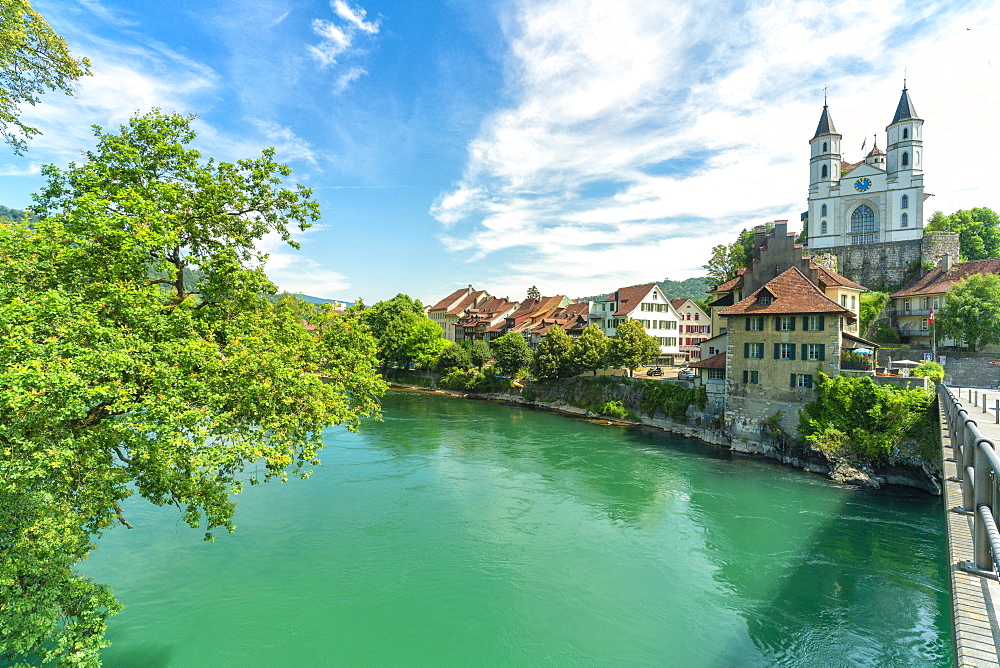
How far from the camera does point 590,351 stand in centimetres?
4969

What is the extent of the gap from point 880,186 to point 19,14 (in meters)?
78.7

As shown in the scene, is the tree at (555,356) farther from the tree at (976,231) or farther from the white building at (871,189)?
the tree at (976,231)

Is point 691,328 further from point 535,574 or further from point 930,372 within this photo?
point 535,574

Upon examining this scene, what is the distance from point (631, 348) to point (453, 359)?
87.8ft

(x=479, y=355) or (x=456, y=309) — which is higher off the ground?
(x=456, y=309)

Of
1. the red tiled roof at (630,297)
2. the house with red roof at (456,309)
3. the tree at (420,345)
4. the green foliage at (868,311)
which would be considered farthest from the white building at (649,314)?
the house with red roof at (456,309)

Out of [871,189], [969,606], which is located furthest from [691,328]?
[969,606]

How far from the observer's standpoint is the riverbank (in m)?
26.8

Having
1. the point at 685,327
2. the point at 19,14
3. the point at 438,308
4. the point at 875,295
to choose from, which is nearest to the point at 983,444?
the point at 19,14

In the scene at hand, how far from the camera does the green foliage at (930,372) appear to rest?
95.4 feet

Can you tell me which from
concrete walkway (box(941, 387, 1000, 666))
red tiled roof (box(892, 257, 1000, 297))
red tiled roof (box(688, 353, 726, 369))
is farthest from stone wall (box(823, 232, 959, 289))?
concrete walkway (box(941, 387, 1000, 666))

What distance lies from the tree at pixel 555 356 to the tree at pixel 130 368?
40.0 metres

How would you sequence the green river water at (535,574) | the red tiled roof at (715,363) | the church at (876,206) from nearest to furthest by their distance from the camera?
the green river water at (535,574) < the red tiled roof at (715,363) < the church at (876,206)

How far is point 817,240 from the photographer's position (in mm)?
66812
